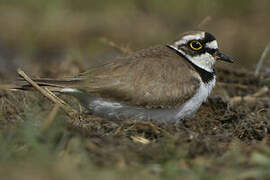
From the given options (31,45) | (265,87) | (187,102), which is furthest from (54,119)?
(31,45)

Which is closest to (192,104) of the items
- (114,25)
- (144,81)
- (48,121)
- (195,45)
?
(144,81)

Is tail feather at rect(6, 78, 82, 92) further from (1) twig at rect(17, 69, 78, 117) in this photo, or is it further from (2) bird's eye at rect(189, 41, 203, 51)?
(2) bird's eye at rect(189, 41, 203, 51)

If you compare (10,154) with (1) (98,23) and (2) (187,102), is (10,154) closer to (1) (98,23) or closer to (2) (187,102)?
(2) (187,102)

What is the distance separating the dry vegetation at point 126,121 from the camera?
3232 mm

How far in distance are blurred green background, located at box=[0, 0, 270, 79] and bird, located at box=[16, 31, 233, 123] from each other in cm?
417

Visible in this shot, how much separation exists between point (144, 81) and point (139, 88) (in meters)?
0.10

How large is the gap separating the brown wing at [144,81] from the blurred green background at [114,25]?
416cm

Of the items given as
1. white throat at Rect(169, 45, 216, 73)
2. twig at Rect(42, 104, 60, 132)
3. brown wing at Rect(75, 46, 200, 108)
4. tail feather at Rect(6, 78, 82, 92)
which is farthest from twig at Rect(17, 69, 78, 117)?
white throat at Rect(169, 45, 216, 73)

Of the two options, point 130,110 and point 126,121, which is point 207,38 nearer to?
point 130,110

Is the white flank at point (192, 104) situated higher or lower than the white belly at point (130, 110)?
higher

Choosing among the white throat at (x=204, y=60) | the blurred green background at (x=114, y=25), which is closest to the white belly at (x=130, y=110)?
the white throat at (x=204, y=60)

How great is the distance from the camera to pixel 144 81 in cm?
468

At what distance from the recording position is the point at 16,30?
974 centimetres

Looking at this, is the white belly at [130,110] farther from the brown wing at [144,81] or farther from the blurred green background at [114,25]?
the blurred green background at [114,25]
